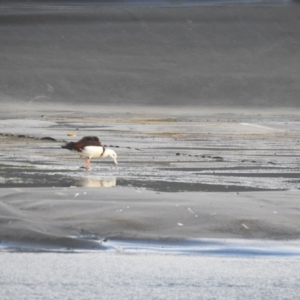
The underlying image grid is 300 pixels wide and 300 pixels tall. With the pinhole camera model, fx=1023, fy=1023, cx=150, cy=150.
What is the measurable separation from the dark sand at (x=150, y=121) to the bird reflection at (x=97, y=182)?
0.03 metres

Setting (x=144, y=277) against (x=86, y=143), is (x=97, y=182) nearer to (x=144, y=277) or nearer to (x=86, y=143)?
(x=86, y=143)

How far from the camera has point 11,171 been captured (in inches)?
449

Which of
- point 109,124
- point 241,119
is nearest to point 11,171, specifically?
point 109,124

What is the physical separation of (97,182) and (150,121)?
12673mm

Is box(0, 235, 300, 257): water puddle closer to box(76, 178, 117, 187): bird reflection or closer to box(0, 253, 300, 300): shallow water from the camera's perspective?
box(0, 253, 300, 300): shallow water

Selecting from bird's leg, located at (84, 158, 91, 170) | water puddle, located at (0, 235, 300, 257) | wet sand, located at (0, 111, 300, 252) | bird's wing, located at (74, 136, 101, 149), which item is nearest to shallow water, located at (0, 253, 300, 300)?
water puddle, located at (0, 235, 300, 257)

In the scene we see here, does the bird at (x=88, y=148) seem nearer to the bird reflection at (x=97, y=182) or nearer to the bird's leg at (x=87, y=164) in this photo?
the bird's leg at (x=87, y=164)

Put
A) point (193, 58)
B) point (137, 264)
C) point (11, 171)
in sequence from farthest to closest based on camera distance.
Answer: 1. point (193, 58)
2. point (11, 171)
3. point (137, 264)

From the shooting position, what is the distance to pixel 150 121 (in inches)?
902

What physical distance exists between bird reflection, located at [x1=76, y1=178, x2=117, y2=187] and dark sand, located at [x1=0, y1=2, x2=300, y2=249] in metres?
0.03

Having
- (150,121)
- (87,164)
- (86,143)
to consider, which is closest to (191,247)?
(87,164)

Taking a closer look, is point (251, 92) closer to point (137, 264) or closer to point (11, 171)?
point (11, 171)

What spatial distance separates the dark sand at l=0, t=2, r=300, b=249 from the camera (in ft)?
25.3

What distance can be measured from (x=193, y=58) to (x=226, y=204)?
23.4m
